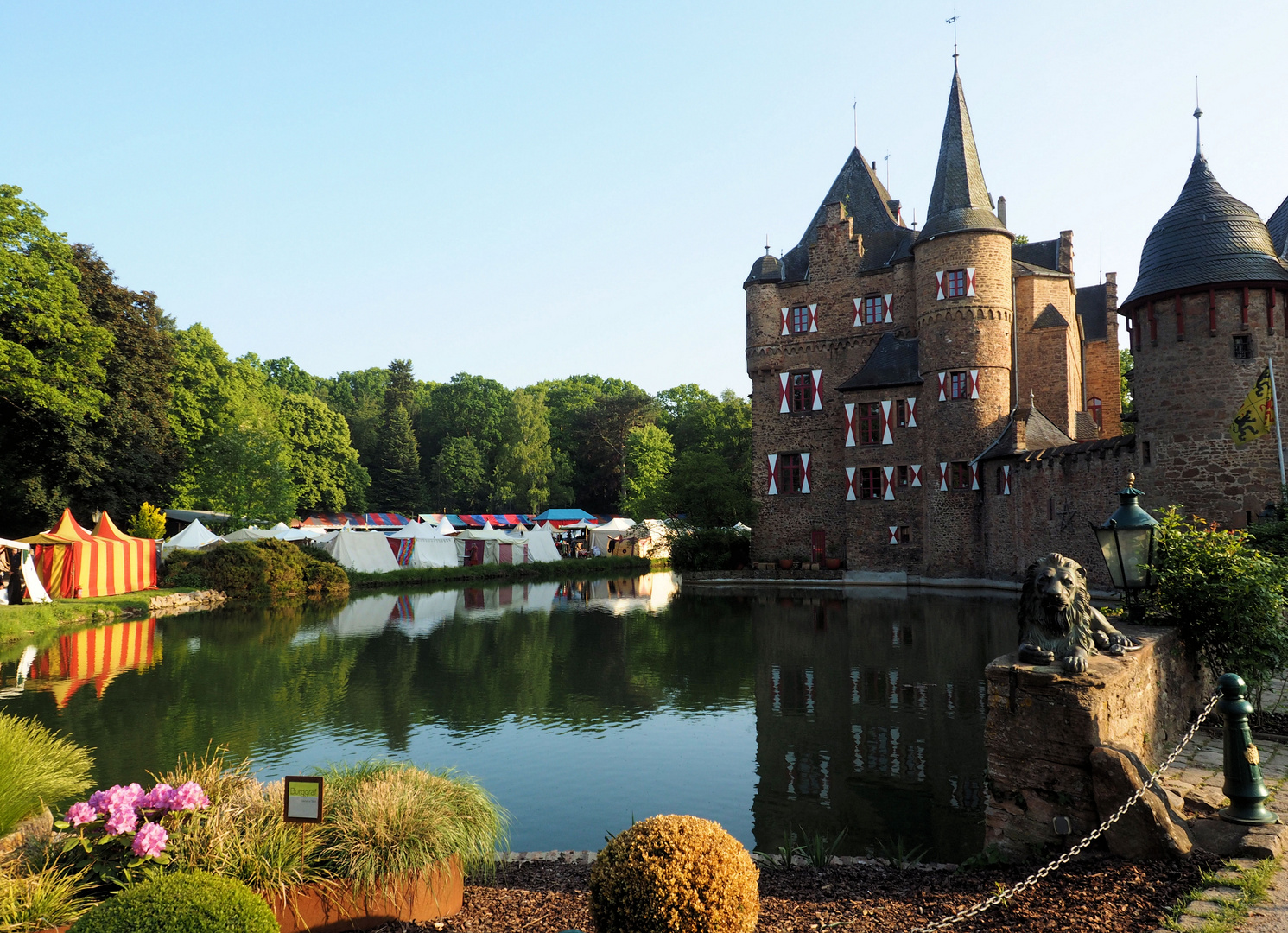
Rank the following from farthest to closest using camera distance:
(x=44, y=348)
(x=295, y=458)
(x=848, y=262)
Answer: (x=295, y=458) < (x=848, y=262) < (x=44, y=348)

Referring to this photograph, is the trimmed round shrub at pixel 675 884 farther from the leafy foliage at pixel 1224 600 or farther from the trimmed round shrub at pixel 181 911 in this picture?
the leafy foliage at pixel 1224 600

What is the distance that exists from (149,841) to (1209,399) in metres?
22.2

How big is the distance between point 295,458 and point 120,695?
42791 millimetres

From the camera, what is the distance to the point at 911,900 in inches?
162

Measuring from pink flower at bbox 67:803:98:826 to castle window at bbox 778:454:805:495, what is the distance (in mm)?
30952

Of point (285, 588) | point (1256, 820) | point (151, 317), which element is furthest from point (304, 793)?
point (151, 317)

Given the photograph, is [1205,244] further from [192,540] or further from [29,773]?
[192,540]

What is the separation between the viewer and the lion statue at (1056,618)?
4824 mm

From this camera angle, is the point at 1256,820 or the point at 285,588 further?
the point at 285,588

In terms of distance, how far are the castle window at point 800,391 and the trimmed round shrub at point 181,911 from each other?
3195 cm

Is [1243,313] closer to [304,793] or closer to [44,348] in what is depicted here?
[304,793]

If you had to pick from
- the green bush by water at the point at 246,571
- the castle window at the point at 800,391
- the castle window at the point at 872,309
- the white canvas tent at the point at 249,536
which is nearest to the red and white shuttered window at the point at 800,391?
the castle window at the point at 800,391

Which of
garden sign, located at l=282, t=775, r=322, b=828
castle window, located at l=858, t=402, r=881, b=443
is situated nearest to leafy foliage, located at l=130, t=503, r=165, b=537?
castle window, located at l=858, t=402, r=881, b=443

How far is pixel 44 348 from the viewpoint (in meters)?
24.9
